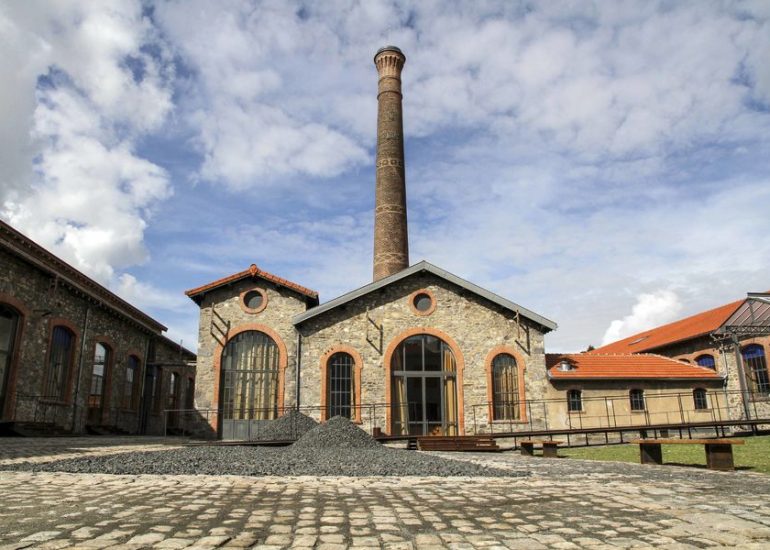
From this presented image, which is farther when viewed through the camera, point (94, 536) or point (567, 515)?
point (567, 515)

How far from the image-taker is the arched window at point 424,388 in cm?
1858

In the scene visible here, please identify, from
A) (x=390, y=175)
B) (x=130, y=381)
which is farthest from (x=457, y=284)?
(x=130, y=381)

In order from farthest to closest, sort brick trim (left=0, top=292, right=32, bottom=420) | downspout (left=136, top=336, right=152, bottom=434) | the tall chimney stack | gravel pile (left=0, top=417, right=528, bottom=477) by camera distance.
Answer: the tall chimney stack → downspout (left=136, top=336, right=152, bottom=434) → brick trim (left=0, top=292, right=32, bottom=420) → gravel pile (left=0, top=417, right=528, bottom=477)

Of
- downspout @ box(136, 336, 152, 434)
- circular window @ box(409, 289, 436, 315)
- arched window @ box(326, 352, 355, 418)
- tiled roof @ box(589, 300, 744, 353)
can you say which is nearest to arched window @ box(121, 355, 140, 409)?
downspout @ box(136, 336, 152, 434)

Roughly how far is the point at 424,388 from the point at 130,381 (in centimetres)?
1256

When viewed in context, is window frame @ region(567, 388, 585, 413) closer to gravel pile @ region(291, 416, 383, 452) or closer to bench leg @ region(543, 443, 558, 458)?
bench leg @ region(543, 443, 558, 458)

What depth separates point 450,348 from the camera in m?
19.2

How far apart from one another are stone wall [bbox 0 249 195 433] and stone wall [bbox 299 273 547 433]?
293 inches

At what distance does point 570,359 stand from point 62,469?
668 inches

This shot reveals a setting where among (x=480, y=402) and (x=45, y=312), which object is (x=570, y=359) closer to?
(x=480, y=402)

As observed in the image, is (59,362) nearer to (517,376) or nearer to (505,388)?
(505,388)

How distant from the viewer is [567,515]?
4699mm

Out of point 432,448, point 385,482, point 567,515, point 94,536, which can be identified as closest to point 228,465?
point 385,482

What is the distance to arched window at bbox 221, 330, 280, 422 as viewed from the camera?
1847 centimetres
